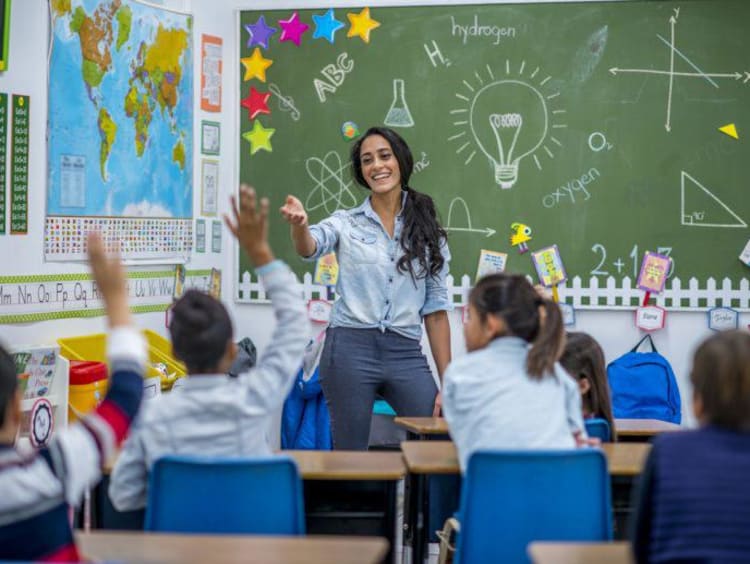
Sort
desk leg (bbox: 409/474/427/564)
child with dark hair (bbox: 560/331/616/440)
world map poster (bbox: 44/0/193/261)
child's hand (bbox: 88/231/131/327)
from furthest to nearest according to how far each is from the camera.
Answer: world map poster (bbox: 44/0/193/261) < child with dark hair (bbox: 560/331/616/440) < desk leg (bbox: 409/474/427/564) < child's hand (bbox: 88/231/131/327)

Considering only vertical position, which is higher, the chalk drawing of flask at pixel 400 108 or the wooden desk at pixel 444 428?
the chalk drawing of flask at pixel 400 108

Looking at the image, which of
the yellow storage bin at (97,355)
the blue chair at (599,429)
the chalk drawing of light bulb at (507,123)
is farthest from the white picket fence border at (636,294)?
the blue chair at (599,429)

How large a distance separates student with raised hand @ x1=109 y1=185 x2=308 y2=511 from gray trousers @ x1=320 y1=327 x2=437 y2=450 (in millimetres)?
1276

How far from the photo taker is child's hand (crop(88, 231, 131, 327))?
1.78 metres

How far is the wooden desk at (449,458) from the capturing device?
2.72m

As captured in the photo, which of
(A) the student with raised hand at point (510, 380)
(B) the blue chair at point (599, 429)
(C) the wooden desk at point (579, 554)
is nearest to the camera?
(C) the wooden desk at point (579, 554)

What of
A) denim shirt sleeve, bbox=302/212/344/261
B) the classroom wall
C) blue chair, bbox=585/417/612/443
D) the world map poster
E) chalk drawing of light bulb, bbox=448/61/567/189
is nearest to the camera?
blue chair, bbox=585/417/612/443

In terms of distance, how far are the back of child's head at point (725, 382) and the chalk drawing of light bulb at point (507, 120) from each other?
144 inches

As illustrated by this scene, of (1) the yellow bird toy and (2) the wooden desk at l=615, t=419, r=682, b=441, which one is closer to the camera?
(2) the wooden desk at l=615, t=419, r=682, b=441

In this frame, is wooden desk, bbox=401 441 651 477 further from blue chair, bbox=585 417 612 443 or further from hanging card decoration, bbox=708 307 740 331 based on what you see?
hanging card decoration, bbox=708 307 740 331

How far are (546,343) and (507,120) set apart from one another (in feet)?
9.61

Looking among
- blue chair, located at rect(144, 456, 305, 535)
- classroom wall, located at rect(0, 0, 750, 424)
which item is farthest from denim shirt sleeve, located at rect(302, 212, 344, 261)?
blue chair, located at rect(144, 456, 305, 535)

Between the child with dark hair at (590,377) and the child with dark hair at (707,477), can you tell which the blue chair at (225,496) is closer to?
the child with dark hair at (707,477)

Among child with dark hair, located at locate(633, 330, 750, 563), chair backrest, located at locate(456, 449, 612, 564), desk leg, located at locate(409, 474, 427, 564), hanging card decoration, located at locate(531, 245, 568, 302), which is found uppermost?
hanging card decoration, located at locate(531, 245, 568, 302)
